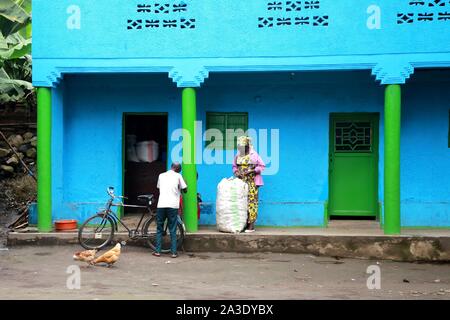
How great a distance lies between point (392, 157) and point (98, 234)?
5283 millimetres

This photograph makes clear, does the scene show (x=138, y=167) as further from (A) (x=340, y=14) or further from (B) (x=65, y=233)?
(A) (x=340, y=14)

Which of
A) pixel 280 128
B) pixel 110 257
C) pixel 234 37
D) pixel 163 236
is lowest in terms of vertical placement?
pixel 110 257

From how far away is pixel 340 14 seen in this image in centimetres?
1008

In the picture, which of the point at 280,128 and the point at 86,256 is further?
the point at 280,128

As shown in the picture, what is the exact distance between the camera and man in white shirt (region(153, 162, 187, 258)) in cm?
962

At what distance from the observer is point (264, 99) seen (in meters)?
11.5

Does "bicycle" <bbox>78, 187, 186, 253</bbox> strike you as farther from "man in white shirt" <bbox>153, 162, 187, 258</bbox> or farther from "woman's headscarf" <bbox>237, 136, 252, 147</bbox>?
"woman's headscarf" <bbox>237, 136, 252, 147</bbox>

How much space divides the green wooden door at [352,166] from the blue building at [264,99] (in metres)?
0.02

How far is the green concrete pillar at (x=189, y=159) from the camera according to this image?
10.3 meters

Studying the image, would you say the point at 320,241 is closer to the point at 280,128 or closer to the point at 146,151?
the point at 280,128

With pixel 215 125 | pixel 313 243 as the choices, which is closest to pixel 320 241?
pixel 313 243

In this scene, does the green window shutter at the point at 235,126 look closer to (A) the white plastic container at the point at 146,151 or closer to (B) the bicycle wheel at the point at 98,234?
(A) the white plastic container at the point at 146,151

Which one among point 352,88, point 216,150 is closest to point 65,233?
point 216,150

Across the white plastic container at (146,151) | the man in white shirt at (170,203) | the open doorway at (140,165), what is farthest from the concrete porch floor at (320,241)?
the white plastic container at (146,151)
